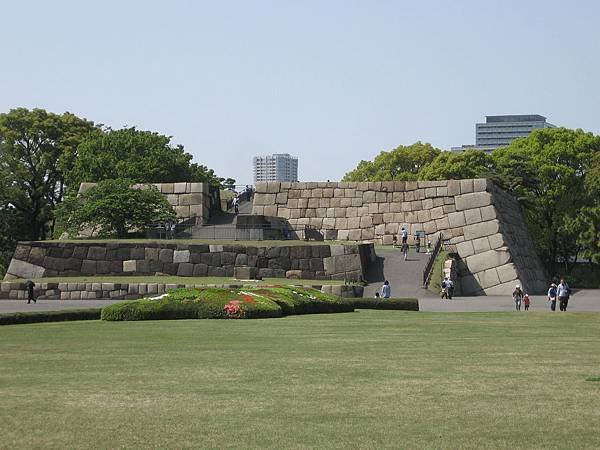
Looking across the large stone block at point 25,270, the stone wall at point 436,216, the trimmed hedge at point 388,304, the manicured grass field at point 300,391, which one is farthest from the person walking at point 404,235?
the manicured grass field at point 300,391

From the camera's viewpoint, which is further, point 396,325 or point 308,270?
point 308,270

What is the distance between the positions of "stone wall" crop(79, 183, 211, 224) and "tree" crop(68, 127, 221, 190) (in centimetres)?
568

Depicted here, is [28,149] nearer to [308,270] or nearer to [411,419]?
[308,270]

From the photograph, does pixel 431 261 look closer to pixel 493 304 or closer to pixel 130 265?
pixel 493 304

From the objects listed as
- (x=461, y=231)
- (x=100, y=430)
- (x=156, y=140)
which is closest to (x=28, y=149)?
(x=156, y=140)

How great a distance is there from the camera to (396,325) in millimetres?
23641

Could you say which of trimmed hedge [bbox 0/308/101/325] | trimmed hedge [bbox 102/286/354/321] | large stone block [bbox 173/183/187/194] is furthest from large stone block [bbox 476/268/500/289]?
trimmed hedge [bbox 0/308/101/325]

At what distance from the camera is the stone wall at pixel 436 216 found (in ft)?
163

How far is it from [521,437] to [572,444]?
0.48m

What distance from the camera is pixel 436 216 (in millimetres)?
52531

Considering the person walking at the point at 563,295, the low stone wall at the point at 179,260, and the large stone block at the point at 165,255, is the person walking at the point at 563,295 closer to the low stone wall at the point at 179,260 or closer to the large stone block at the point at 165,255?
the low stone wall at the point at 179,260

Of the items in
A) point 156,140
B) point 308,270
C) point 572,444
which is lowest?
point 572,444

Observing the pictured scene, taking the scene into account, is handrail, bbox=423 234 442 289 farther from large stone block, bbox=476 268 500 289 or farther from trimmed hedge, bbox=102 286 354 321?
trimmed hedge, bbox=102 286 354 321

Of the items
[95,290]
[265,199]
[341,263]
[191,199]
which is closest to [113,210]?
[191,199]
